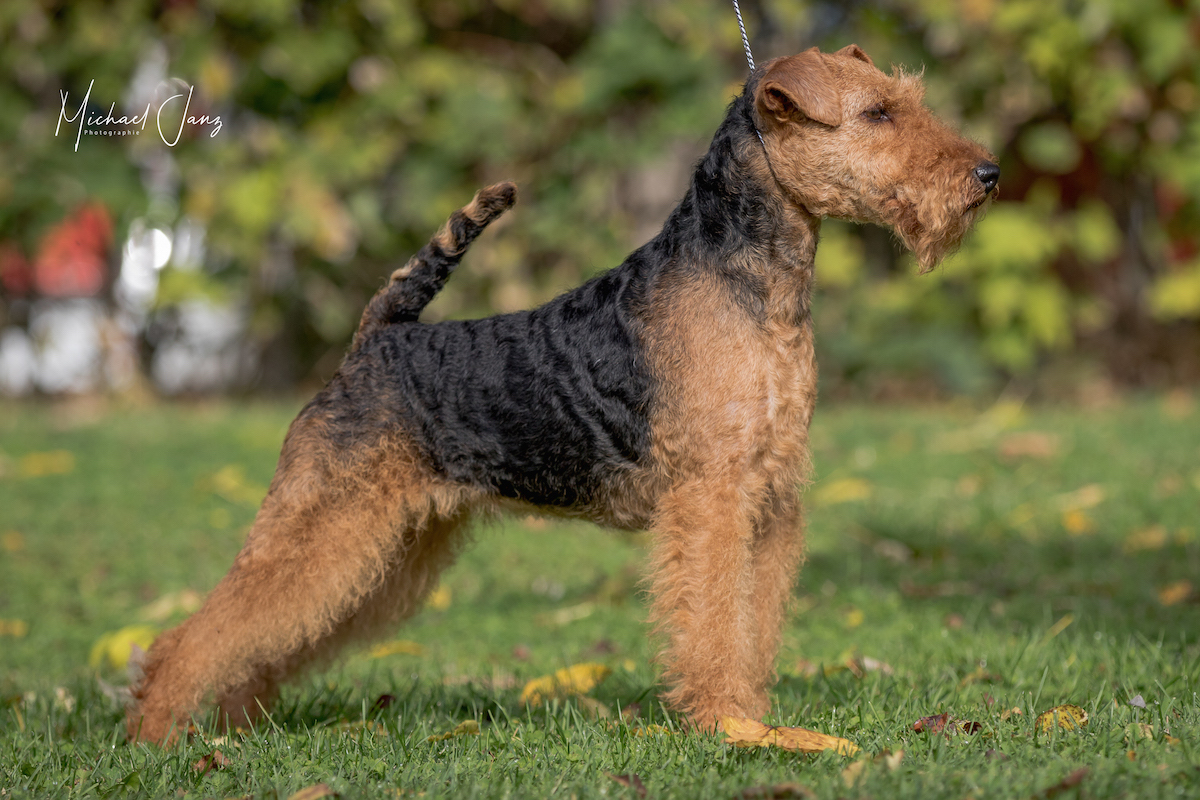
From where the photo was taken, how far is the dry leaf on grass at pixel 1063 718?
9.66 feet

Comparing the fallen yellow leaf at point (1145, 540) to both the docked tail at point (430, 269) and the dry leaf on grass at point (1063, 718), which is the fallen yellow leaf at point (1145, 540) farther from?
the docked tail at point (430, 269)

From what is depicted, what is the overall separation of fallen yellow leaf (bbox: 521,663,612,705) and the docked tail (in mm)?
1355

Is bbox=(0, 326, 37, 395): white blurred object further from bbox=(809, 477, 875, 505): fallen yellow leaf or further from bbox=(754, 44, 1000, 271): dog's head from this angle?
bbox=(754, 44, 1000, 271): dog's head

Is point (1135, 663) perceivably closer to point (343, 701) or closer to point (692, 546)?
point (692, 546)

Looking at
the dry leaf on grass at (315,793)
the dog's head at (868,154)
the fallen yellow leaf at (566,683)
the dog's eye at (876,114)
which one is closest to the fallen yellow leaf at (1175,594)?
the dog's head at (868,154)

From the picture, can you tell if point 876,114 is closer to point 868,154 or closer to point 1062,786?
point 868,154

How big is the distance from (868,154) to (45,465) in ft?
22.3

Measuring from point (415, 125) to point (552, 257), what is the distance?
1.81m

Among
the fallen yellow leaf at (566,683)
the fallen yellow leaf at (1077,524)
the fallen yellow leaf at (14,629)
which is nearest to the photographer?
the fallen yellow leaf at (566,683)

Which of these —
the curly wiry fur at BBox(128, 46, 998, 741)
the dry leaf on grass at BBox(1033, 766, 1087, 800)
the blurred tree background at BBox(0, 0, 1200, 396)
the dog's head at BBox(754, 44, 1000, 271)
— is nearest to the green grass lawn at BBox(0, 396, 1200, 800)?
the dry leaf on grass at BBox(1033, 766, 1087, 800)

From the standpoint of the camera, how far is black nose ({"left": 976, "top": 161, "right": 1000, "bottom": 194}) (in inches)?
121

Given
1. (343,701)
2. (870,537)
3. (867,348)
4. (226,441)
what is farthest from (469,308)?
(343,701)

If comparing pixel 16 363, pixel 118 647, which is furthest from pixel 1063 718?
pixel 16 363

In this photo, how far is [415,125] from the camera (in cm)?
1032
